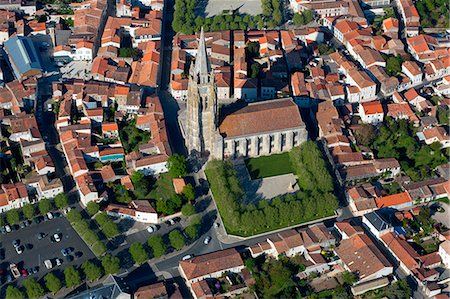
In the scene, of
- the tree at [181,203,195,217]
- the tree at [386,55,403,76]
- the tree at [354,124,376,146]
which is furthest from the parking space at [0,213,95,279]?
the tree at [386,55,403,76]

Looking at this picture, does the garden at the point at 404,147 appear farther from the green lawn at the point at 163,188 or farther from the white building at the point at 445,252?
the green lawn at the point at 163,188

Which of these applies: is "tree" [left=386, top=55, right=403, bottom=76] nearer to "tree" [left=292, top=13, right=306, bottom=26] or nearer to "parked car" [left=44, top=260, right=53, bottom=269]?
"tree" [left=292, top=13, right=306, bottom=26]

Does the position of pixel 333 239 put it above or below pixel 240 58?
below

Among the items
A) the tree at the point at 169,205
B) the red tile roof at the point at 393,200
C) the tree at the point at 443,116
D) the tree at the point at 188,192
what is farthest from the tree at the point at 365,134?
the tree at the point at 169,205

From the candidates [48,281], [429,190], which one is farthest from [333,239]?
[48,281]

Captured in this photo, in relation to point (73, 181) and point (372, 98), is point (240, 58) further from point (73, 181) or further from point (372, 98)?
point (73, 181)

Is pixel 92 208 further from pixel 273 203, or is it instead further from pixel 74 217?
pixel 273 203
